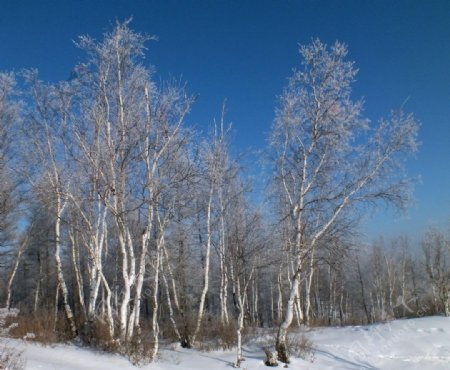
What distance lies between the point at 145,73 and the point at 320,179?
622 cm

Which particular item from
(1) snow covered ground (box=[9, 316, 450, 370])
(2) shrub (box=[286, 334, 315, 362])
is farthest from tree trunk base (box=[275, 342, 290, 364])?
(2) shrub (box=[286, 334, 315, 362])

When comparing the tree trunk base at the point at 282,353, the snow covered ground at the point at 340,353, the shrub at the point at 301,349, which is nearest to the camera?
the snow covered ground at the point at 340,353

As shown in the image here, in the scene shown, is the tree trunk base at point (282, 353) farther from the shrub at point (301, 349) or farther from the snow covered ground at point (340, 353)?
the shrub at point (301, 349)

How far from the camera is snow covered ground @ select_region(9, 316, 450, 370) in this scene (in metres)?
8.34

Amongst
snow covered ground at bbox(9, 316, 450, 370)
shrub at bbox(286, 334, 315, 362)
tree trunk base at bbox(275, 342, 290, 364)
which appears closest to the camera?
snow covered ground at bbox(9, 316, 450, 370)

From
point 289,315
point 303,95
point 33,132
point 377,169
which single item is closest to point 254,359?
point 289,315

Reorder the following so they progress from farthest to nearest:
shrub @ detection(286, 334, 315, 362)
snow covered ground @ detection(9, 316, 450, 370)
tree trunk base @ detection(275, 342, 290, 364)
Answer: shrub @ detection(286, 334, 315, 362) < tree trunk base @ detection(275, 342, 290, 364) < snow covered ground @ detection(9, 316, 450, 370)

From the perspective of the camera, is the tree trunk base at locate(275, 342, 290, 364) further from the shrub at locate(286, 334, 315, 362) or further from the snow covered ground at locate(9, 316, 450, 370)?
the shrub at locate(286, 334, 315, 362)

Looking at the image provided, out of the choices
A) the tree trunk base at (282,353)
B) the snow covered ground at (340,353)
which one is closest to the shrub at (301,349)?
the snow covered ground at (340,353)

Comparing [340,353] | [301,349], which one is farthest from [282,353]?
[340,353]

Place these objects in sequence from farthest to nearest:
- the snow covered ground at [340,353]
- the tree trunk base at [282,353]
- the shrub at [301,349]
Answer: the shrub at [301,349] < the tree trunk base at [282,353] < the snow covered ground at [340,353]

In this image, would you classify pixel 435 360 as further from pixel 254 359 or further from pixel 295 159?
pixel 295 159

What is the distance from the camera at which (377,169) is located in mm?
10758

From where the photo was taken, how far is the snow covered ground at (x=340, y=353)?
27.3ft
